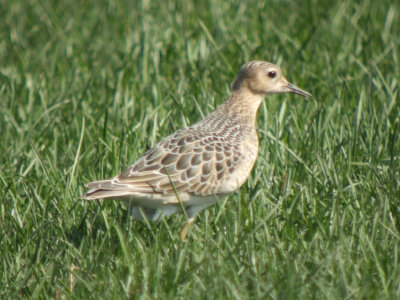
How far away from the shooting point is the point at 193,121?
6.95 metres

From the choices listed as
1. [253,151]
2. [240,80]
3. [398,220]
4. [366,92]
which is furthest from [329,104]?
[398,220]

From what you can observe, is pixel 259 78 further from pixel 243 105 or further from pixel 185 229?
pixel 185 229

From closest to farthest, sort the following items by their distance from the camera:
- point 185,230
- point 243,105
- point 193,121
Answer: point 185,230, point 243,105, point 193,121

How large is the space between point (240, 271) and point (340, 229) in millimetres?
718

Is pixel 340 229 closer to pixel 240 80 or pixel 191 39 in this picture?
pixel 240 80

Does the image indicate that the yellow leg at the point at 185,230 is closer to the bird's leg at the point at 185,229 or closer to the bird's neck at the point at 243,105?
the bird's leg at the point at 185,229

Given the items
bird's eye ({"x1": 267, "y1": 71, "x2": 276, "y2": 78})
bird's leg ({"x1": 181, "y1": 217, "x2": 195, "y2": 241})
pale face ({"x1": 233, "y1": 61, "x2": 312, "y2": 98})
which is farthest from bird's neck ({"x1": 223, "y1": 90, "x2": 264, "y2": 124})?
bird's leg ({"x1": 181, "y1": 217, "x2": 195, "y2": 241})

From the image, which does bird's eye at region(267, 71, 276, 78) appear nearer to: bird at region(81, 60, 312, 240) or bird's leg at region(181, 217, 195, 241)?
bird at region(81, 60, 312, 240)

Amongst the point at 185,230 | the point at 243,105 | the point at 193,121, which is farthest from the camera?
the point at 193,121

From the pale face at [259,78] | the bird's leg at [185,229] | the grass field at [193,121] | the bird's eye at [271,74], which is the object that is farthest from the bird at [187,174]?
the bird's eye at [271,74]

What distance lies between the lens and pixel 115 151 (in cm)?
616

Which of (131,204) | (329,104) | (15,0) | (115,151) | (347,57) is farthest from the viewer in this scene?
(15,0)

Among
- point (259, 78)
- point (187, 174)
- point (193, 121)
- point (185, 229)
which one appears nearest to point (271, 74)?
point (259, 78)

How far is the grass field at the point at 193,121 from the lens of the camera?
4.44m
